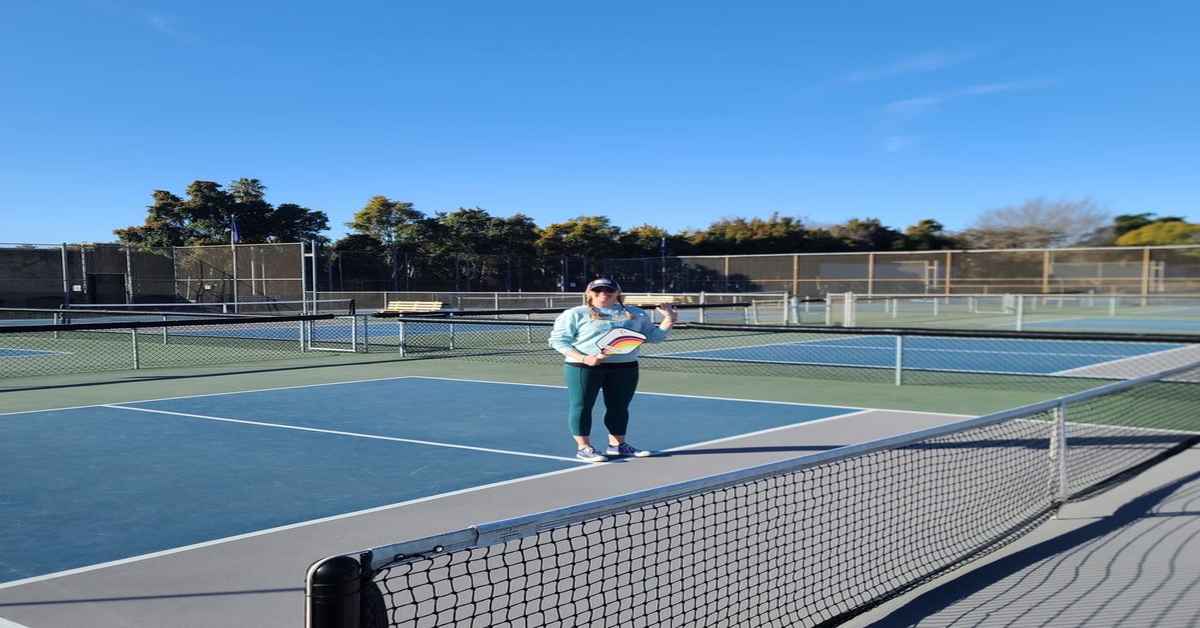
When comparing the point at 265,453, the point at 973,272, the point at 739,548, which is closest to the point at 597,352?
the point at 739,548

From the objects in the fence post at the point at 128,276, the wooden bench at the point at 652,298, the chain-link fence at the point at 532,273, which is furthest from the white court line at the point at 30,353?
the wooden bench at the point at 652,298

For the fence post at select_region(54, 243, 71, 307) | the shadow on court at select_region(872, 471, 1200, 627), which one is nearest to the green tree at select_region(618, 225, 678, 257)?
the fence post at select_region(54, 243, 71, 307)

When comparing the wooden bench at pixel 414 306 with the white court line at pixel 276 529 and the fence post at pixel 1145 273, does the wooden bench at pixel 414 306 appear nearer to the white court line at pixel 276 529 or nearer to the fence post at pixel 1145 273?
the white court line at pixel 276 529

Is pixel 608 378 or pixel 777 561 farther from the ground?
pixel 608 378

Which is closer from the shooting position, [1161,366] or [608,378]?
[608,378]

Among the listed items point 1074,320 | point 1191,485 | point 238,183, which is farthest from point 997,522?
point 238,183

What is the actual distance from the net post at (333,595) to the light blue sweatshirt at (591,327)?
16.5ft

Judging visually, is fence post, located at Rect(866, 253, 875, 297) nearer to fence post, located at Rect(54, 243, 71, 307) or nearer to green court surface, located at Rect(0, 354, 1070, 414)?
green court surface, located at Rect(0, 354, 1070, 414)

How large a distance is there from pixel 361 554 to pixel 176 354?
1841 cm

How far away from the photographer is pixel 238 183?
50.2 metres

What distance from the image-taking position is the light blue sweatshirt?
23.6 feet

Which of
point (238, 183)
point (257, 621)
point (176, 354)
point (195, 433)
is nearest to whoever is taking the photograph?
point (257, 621)

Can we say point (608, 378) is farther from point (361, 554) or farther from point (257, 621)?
point (361, 554)

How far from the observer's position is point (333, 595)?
2133mm
